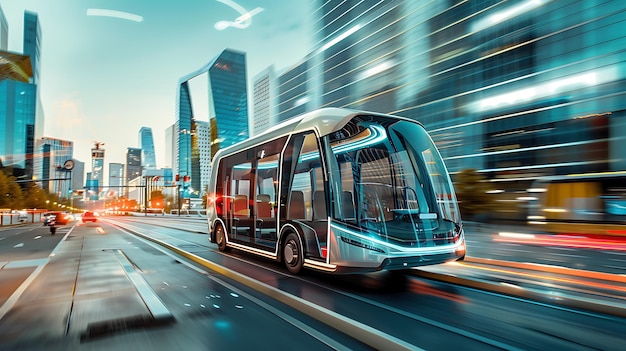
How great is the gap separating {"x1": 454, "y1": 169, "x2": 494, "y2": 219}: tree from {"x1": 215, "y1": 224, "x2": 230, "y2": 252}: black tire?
30.9 meters

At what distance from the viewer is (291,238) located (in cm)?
732

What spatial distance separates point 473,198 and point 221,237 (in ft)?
107

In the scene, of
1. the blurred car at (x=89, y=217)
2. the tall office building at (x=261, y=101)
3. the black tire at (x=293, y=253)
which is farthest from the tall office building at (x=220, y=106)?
the black tire at (x=293, y=253)

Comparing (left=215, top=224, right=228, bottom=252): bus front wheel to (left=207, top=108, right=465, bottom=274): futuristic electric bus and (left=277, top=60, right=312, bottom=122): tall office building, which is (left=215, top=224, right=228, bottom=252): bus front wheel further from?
(left=277, top=60, right=312, bottom=122): tall office building

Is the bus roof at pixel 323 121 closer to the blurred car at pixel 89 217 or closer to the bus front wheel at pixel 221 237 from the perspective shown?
the bus front wheel at pixel 221 237

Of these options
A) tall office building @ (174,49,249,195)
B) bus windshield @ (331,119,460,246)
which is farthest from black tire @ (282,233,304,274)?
tall office building @ (174,49,249,195)

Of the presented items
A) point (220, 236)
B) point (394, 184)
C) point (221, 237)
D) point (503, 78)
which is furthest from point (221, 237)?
point (503, 78)

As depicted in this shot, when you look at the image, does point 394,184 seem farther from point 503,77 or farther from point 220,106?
point 220,106

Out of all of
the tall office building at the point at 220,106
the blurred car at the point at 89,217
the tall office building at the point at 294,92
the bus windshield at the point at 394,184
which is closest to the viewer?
the bus windshield at the point at 394,184

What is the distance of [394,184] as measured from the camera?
6.28 metres

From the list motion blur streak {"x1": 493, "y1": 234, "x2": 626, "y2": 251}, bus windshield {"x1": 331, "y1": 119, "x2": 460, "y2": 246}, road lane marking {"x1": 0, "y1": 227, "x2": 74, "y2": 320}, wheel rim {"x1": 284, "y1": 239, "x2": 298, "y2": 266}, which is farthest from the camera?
motion blur streak {"x1": 493, "y1": 234, "x2": 626, "y2": 251}

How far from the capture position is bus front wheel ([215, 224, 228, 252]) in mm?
11023

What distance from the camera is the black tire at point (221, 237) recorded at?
1102cm

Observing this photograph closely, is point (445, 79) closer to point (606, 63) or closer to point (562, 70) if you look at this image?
point (562, 70)
